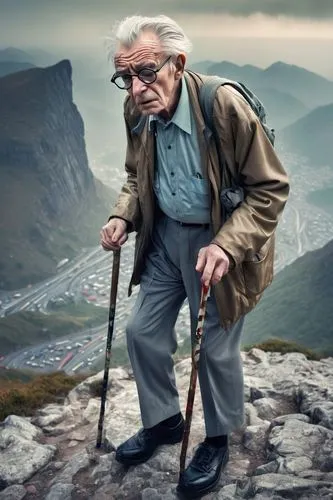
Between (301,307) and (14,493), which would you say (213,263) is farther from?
(301,307)

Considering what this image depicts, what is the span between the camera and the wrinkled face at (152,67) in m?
3.62

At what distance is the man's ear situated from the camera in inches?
147

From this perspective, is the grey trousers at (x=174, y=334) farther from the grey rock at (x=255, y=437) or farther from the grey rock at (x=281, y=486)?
the grey rock at (x=255, y=437)

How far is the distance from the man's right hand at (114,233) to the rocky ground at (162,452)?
6.94 feet

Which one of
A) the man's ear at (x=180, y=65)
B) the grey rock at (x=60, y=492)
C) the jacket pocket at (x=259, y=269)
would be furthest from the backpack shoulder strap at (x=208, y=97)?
the grey rock at (x=60, y=492)

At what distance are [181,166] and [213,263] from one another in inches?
31.0

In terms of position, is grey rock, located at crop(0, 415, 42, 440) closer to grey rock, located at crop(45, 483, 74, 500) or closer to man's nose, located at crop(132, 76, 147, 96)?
grey rock, located at crop(45, 483, 74, 500)

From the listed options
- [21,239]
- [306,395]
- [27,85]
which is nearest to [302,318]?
[21,239]

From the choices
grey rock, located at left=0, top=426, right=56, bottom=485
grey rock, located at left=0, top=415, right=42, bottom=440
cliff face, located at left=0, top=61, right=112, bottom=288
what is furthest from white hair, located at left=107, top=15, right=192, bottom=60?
cliff face, located at left=0, top=61, right=112, bottom=288

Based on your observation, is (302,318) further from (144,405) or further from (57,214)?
(144,405)

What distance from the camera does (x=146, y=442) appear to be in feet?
17.0

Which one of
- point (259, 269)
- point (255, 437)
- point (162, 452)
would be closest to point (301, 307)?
point (255, 437)

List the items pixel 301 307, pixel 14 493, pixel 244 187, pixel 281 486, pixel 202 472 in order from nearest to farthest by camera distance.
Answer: pixel 244 187 < pixel 281 486 < pixel 202 472 < pixel 14 493 < pixel 301 307

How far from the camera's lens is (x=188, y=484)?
4609 millimetres
